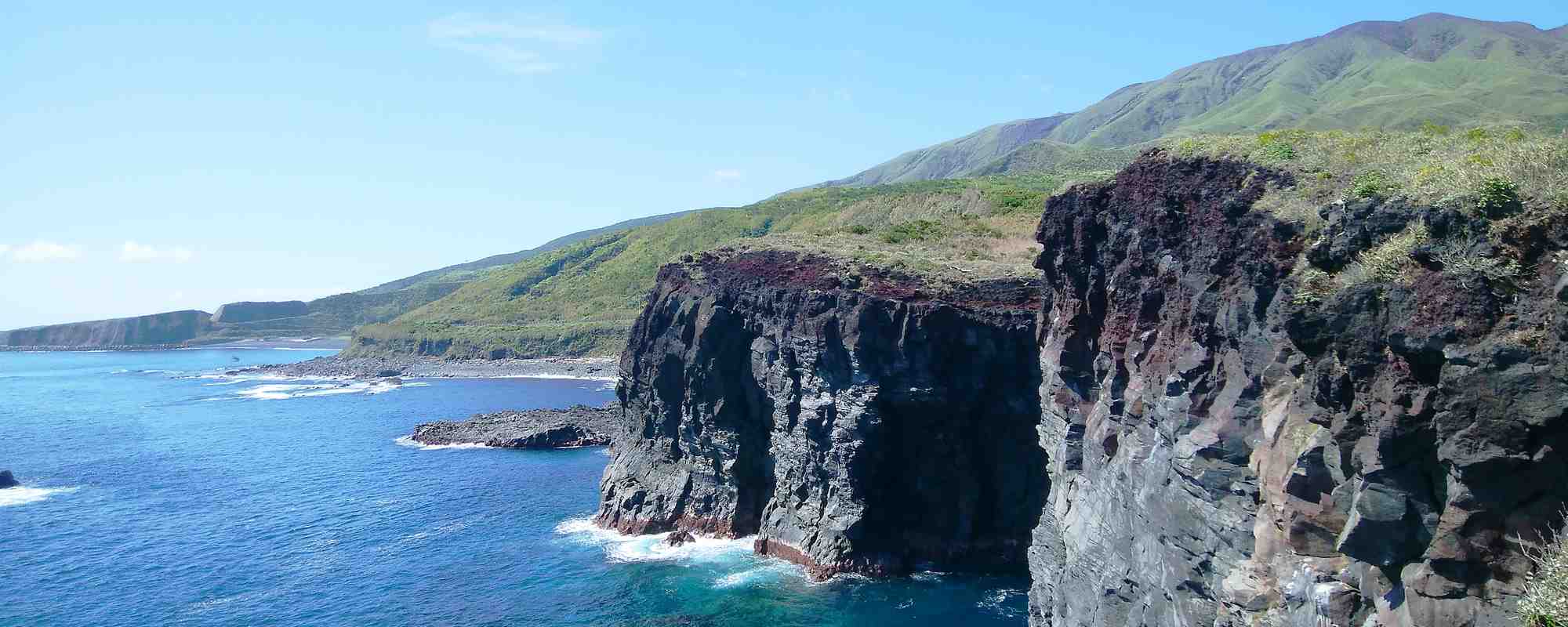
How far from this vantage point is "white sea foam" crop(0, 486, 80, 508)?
267 feet

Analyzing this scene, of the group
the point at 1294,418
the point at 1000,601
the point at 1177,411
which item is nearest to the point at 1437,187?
the point at 1294,418

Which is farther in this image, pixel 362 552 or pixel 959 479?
pixel 362 552

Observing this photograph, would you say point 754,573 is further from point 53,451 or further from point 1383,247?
point 53,451

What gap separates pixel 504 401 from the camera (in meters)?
148

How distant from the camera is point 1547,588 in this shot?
638 inches

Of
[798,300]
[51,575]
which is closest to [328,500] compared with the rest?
[51,575]

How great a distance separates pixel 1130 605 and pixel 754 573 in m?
30.5

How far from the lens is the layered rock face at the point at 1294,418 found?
17469mm

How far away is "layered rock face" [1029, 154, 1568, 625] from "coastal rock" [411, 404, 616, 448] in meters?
73.9

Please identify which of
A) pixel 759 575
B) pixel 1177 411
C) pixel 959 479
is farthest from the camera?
pixel 959 479

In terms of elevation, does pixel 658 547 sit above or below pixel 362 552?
below

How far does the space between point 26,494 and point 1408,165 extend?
327 ft

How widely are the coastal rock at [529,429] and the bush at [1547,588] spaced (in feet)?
306

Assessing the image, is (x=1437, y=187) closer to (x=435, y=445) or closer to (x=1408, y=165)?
(x=1408, y=165)
